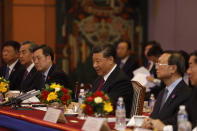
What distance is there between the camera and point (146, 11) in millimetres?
10586

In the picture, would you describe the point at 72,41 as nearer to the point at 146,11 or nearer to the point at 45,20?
the point at 45,20

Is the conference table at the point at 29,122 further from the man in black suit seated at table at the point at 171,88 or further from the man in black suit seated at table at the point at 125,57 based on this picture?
the man in black suit seated at table at the point at 125,57

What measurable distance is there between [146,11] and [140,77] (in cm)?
311

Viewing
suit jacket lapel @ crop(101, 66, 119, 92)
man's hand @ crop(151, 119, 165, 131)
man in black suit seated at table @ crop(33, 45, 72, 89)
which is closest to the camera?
man's hand @ crop(151, 119, 165, 131)

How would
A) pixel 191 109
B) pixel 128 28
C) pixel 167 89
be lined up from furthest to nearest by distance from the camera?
pixel 128 28 → pixel 167 89 → pixel 191 109

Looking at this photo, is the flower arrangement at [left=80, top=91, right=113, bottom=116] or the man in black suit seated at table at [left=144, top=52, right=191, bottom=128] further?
the man in black suit seated at table at [left=144, top=52, right=191, bottom=128]

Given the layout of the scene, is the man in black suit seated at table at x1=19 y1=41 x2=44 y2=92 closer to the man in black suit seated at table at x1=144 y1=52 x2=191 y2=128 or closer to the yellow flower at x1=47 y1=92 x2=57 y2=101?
the yellow flower at x1=47 y1=92 x2=57 y2=101

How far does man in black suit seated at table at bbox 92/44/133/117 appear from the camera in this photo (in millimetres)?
4730

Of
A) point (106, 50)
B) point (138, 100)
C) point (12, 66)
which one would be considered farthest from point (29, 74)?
point (138, 100)

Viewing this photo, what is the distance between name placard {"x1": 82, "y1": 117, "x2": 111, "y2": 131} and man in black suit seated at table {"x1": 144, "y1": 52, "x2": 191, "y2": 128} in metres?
0.58

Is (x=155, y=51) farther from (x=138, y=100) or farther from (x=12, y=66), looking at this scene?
(x=138, y=100)

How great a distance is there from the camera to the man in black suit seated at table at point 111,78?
4.73 meters

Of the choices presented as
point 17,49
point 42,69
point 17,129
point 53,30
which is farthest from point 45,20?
point 17,129

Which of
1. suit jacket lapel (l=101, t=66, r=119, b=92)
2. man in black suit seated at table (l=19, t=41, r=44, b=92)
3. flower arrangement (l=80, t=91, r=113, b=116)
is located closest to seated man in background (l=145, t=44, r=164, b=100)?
man in black suit seated at table (l=19, t=41, r=44, b=92)
